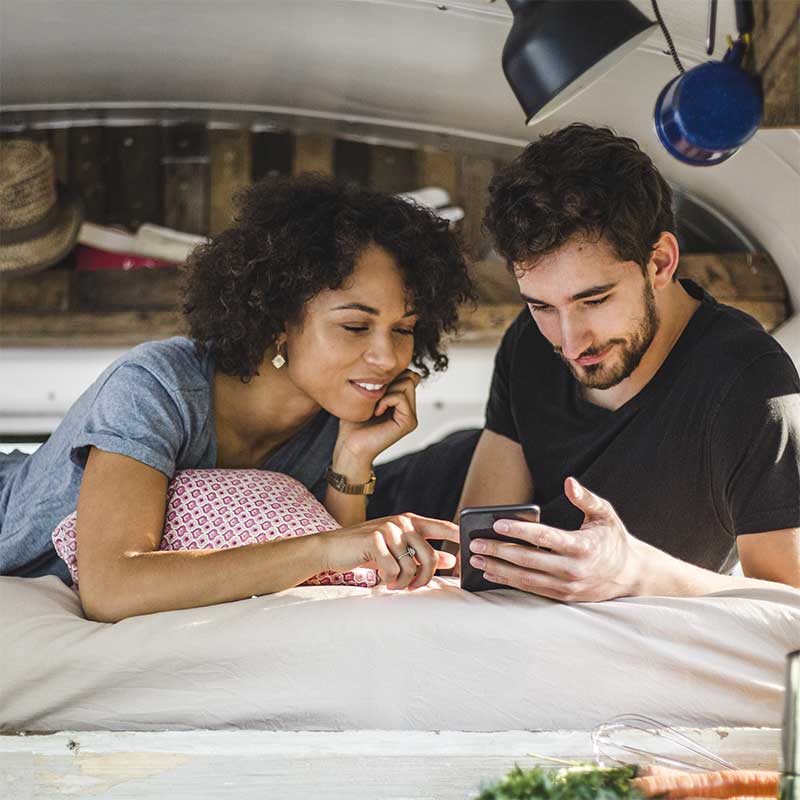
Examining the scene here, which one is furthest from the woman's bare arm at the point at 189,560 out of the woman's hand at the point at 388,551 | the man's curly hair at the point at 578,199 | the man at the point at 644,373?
the man's curly hair at the point at 578,199

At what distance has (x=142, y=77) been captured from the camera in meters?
2.96

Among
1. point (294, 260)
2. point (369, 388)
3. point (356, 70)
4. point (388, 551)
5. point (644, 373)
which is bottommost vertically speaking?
point (388, 551)

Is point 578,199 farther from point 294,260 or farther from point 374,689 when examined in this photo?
point 374,689

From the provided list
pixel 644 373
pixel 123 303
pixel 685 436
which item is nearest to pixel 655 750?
pixel 685 436

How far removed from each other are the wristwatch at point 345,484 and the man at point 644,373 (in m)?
0.35

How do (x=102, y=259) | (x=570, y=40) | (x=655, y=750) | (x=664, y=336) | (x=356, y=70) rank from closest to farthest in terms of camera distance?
1. (x=655, y=750)
2. (x=570, y=40)
3. (x=664, y=336)
4. (x=356, y=70)
5. (x=102, y=259)

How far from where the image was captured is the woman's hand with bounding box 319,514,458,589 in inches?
62.4

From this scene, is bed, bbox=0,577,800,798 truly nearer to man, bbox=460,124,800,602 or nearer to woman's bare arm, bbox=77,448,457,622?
woman's bare arm, bbox=77,448,457,622

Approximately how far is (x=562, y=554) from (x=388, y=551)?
0.85ft

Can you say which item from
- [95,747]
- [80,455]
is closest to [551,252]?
[80,455]

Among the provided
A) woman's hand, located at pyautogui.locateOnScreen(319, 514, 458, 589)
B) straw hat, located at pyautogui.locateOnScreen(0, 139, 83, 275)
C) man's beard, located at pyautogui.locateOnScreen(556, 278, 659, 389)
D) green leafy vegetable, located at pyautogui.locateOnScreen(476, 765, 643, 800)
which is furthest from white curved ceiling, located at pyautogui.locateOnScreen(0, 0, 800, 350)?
green leafy vegetable, located at pyautogui.locateOnScreen(476, 765, 643, 800)

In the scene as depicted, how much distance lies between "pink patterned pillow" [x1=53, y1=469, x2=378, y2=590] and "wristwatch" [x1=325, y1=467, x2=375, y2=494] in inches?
12.6

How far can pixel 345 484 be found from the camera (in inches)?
84.6

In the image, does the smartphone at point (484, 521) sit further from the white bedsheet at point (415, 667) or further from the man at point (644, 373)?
the man at point (644, 373)
